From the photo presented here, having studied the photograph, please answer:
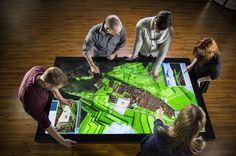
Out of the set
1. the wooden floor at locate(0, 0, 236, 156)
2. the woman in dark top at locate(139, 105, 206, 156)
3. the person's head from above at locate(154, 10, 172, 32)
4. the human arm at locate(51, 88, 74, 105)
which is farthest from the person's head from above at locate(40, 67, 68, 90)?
the wooden floor at locate(0, 0, 236, 156)

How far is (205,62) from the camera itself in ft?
8.59

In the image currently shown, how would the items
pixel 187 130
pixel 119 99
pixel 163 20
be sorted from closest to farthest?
pixel 187 130 < pixel 163 20 < pixel 119 99

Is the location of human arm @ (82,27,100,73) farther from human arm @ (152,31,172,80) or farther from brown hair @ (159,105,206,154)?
brown hair @ (159,105,206,154)

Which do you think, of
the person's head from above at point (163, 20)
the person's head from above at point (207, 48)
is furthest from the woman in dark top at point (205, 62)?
the person's head from above at point (163, 20)

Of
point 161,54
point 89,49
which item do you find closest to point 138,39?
point 161,54

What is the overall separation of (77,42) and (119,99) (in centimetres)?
211

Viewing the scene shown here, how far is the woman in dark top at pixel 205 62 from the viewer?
2.45 m

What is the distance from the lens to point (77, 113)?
7.58 ft

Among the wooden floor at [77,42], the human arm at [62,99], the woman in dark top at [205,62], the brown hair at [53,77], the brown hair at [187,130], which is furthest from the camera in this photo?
the wooden floor at [77,42]

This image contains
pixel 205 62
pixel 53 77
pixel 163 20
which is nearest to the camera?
pixel 53 77

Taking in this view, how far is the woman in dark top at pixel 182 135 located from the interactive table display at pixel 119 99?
0.38m

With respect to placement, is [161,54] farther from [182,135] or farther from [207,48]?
[182,135]

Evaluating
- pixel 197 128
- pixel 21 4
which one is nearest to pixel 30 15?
pixel 21 4

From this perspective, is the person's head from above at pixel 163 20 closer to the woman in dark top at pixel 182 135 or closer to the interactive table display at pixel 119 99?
the interactive table display at pixel 119 99
